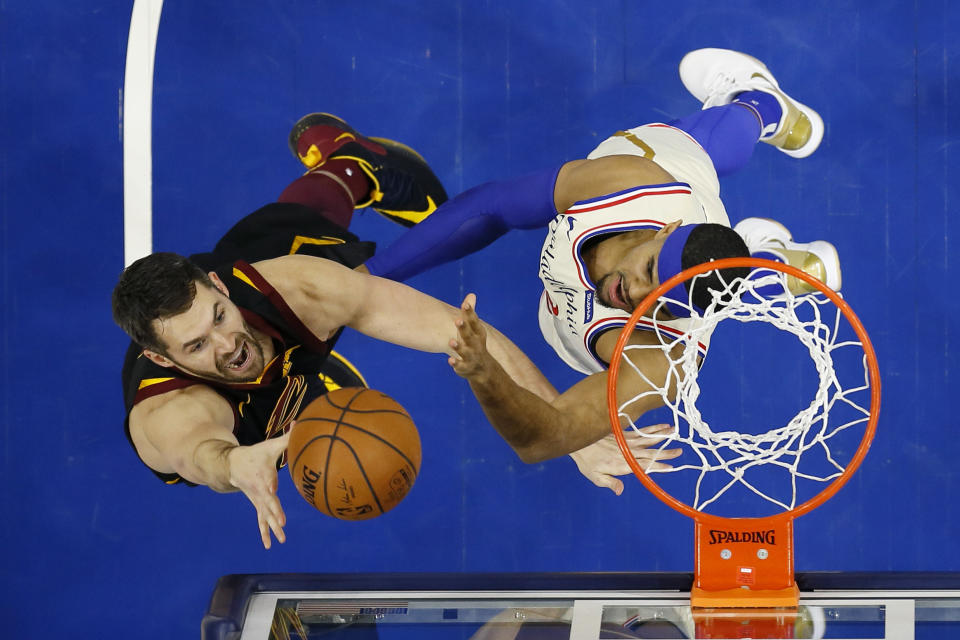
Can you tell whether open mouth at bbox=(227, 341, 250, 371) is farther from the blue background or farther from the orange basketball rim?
the blue background

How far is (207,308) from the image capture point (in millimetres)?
2879

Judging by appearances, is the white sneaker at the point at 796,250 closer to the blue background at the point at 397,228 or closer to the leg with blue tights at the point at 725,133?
the blue background at the point at 397,228

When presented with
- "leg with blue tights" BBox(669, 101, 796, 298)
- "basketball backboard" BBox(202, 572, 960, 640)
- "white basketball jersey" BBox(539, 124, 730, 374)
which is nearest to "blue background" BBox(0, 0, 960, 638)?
"leg with blue tights" BBox(669, 101, 796, 298)

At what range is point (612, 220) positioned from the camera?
10.4 feet

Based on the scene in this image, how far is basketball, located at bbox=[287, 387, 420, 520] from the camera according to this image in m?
2.48

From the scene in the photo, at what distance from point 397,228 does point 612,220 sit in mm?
1534

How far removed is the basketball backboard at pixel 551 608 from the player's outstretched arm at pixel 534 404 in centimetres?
40

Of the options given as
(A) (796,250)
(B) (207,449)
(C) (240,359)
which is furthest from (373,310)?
(A) (796,250)

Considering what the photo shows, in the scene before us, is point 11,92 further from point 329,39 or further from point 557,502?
point 557,502

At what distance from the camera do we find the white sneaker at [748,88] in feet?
13.1

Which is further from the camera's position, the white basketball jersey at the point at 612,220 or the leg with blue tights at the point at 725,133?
the leg with blue tights at the point at 725,133

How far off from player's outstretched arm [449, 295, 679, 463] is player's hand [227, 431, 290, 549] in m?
0.60

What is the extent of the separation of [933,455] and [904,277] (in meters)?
0.83

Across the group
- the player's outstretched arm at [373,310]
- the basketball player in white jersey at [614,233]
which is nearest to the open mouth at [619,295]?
the basketball player in white jersey at [614,233]
